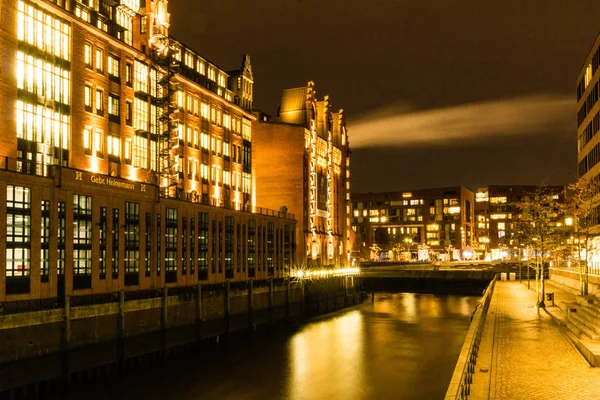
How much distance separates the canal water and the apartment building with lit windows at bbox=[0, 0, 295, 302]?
9864 mm

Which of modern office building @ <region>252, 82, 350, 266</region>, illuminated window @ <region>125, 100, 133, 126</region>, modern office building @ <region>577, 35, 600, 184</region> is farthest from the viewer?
modern office building @ <region>252, 82, 350, 266</region>

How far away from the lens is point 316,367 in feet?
135

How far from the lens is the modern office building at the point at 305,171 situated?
10162 cm

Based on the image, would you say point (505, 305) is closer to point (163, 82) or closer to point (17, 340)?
point (17, 340)

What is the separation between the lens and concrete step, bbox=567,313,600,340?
2756 cm

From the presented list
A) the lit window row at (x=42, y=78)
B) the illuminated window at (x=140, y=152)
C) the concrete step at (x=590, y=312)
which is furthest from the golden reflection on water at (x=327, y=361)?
the lit window row at (x=42, y=78)

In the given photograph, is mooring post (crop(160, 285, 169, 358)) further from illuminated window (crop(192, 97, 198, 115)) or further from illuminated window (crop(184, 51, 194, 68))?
illuminated window (crop(184, 51, 194, 68))

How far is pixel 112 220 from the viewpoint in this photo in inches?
1906

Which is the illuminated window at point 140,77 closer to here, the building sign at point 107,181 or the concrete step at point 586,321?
the building sign at point 107,181

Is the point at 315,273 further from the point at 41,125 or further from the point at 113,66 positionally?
the point at 41,125

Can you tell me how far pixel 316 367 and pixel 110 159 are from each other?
28.3m

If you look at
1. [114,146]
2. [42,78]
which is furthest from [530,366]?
[114,146]

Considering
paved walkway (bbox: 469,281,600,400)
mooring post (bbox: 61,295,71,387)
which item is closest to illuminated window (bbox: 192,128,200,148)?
mooring post (bbox: 61,295,71,387)

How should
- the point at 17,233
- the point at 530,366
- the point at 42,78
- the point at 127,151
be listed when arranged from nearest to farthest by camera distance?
the point at 530,366, the point at 17,233, the point at 42,78, the point at 127,151
